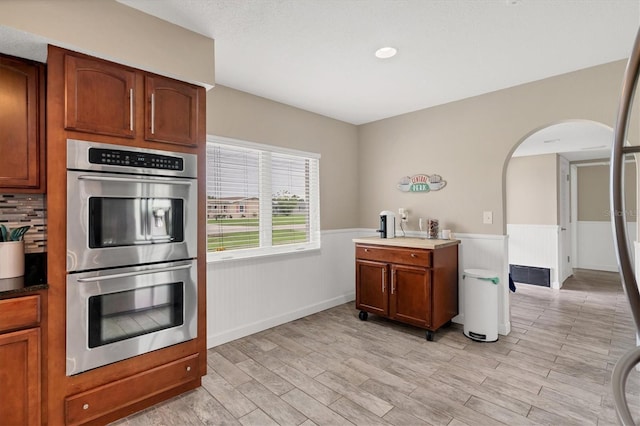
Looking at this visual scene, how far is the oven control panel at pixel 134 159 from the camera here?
1950 mm

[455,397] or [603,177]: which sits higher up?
[603,177]

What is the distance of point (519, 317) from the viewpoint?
3893 mm

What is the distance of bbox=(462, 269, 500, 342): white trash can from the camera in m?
3.16

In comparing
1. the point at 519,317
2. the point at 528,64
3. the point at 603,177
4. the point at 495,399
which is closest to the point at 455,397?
the point at 495,399

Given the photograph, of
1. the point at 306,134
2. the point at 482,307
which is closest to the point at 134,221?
the point at 306,134

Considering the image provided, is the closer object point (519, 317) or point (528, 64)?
point (528, 64)

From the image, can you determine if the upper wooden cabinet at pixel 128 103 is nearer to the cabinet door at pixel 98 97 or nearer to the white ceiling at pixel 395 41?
the cabinet door at pixel 98 97

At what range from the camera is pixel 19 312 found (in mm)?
1720

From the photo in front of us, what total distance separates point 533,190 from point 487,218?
3108mm

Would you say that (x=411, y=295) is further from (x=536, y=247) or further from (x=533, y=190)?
(x=533, y=190)

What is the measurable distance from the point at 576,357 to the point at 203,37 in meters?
4.06

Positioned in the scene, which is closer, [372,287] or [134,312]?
[134,312]

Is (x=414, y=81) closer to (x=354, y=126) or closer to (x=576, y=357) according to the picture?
(x=354, y=126)

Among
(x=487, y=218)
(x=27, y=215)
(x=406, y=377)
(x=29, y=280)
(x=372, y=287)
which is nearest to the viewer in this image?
→ (x=29, y=280)
